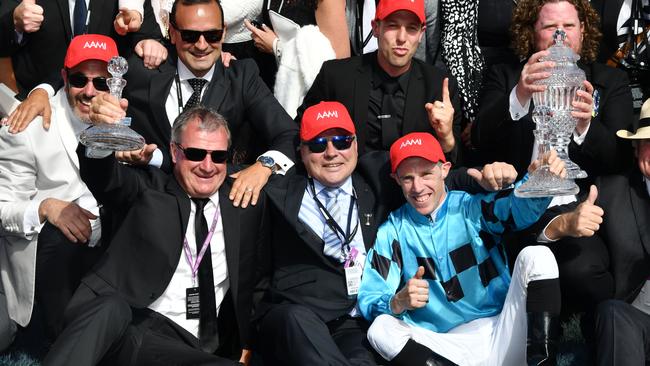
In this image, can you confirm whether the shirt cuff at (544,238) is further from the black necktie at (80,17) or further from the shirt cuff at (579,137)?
the black necktie at (80,17)

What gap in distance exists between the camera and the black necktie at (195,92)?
6906 millimetres

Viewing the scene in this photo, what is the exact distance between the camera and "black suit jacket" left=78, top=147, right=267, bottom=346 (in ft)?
19.4

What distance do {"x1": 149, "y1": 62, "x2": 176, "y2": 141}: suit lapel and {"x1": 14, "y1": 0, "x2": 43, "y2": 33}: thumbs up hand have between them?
0.97m

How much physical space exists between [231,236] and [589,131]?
2208 millimetres

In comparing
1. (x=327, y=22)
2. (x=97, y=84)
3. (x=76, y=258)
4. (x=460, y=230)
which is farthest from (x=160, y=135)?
(x=460, y=230)

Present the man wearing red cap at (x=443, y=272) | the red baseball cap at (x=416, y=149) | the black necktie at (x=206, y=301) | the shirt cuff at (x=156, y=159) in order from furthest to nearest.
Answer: the shirt cuff at (x=156, y=159) → the red baseball cap at (x=416, y=149) → the black necktie at (x=206, y=301) → the man wearing red cap at (x=443, y=272)

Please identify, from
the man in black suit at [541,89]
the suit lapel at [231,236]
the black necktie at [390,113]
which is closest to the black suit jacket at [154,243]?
the suit lapel at [231,236]

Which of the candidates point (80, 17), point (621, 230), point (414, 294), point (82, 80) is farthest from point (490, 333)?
point (80, 17)

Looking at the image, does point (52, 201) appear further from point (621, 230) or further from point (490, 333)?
point (621, 230)

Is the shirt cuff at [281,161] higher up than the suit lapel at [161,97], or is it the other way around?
the suit lapel at [161,97]

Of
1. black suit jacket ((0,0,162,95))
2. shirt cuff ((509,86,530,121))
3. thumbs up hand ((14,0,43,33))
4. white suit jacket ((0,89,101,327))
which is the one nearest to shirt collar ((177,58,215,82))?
black suit jacket ((0,0,162,95))

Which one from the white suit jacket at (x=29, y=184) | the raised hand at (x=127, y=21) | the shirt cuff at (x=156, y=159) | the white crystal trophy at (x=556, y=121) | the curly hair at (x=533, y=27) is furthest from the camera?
the raised hand at (x=127, y=21)

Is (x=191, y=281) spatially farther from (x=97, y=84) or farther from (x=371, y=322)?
(x=97, y=84)

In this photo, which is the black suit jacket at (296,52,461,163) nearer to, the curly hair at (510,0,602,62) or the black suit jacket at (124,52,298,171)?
the black suit jacket at (124,52,298,171)
